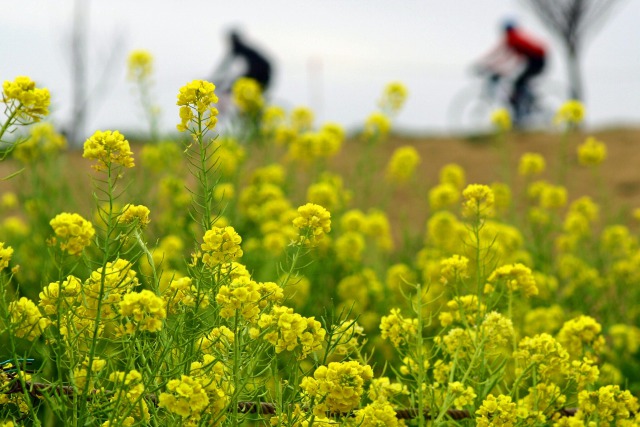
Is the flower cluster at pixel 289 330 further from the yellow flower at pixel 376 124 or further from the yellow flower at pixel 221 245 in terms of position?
the yellow flower at pixel 376 124

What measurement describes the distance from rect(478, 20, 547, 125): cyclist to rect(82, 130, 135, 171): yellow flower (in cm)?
1529

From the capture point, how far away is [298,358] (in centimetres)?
172

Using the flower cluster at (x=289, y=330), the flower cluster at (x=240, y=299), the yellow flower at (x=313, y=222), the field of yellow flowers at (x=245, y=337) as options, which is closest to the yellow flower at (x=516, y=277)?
the field of yellow flowers at (x=245, y=337)

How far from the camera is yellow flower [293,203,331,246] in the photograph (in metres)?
1.87

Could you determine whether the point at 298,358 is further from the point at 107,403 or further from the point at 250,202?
the point at 250,202

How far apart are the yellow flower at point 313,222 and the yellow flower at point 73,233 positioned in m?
0.47

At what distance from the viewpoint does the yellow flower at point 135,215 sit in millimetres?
1839

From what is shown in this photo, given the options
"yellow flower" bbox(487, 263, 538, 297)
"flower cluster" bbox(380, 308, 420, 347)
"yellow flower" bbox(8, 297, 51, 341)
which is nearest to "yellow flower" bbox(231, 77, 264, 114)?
"yellow flower" bbox(487, 263, 538, 297)

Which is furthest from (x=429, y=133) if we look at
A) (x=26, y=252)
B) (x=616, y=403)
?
(x=616, y=403)

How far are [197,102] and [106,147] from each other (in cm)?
21

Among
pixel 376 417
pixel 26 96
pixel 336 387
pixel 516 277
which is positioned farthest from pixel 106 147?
pixel 516 277

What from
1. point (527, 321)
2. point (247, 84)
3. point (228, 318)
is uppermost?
point (247, 84)

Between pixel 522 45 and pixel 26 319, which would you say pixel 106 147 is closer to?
pixel 26 319

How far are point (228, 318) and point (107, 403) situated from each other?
0.27 m
